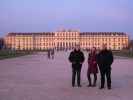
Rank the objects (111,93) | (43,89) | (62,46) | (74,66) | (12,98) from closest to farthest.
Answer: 1. (12,98)
2. (111,93)
3. (43,89)
4. (74,66)
5. (62,46)

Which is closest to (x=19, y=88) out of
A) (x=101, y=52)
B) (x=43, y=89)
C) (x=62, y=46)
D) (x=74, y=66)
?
(x=43, y=89)

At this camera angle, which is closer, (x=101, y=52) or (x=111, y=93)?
(x=111, y=93)

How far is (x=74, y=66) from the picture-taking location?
1476cm

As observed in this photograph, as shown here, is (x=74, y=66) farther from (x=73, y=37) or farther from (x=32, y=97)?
(x=73, y=37)

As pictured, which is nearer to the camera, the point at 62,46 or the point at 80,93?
the point at 80,93

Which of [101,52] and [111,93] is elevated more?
[101,52]

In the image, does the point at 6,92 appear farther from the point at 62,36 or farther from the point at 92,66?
the point at 62,36

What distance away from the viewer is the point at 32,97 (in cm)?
1157

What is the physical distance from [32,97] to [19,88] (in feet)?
8.67

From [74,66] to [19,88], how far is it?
218 cm

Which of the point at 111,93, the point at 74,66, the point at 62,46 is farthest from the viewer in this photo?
the point at 62,46

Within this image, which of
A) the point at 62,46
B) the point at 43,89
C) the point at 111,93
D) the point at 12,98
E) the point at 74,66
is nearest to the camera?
the point at 12,98

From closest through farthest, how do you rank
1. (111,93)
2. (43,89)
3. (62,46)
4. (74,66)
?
(111,93)
(43,89)
(74,66)
(62,46)

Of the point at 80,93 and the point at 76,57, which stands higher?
the point at 76,57
